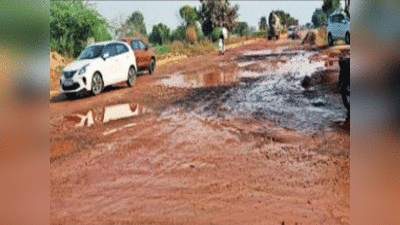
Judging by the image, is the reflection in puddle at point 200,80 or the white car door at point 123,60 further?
the reflection in puddle at point 200,80

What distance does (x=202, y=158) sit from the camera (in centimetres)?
600

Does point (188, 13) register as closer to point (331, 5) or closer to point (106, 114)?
point (331, 5)

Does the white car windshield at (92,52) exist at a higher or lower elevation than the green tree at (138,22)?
lower

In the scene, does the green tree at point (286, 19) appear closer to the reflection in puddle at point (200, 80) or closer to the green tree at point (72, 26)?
the green tree at point (72, 26)

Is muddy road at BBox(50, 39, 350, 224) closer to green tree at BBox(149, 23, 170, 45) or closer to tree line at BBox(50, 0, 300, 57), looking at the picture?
tree line at BBox(50, 0, 300, 57)

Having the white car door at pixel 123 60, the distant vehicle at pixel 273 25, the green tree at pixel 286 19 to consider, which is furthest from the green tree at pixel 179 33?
the green tree at pixel 286 19

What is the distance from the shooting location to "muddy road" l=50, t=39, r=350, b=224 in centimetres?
424

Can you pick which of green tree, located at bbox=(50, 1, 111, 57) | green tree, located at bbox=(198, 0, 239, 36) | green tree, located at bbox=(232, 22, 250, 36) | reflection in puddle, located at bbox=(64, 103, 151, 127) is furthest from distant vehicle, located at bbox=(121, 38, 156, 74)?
green tree, located at bbox=(232, 22, 250, 36)

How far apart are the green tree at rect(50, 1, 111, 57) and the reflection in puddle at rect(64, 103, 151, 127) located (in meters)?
11.4

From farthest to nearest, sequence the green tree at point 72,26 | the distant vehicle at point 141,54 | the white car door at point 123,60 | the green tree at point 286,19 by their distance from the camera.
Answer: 1. the green tree at point 286,19
2. the green tree at point 72,26
3. the distant vehicle at point 141,54
4. the white car door at point 123,60

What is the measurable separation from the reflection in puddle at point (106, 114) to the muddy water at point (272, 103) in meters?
0.82

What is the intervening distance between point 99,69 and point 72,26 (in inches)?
381

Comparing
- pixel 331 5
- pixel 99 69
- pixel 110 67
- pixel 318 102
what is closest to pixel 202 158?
pixel 318 102

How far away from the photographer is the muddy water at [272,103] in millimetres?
8141
